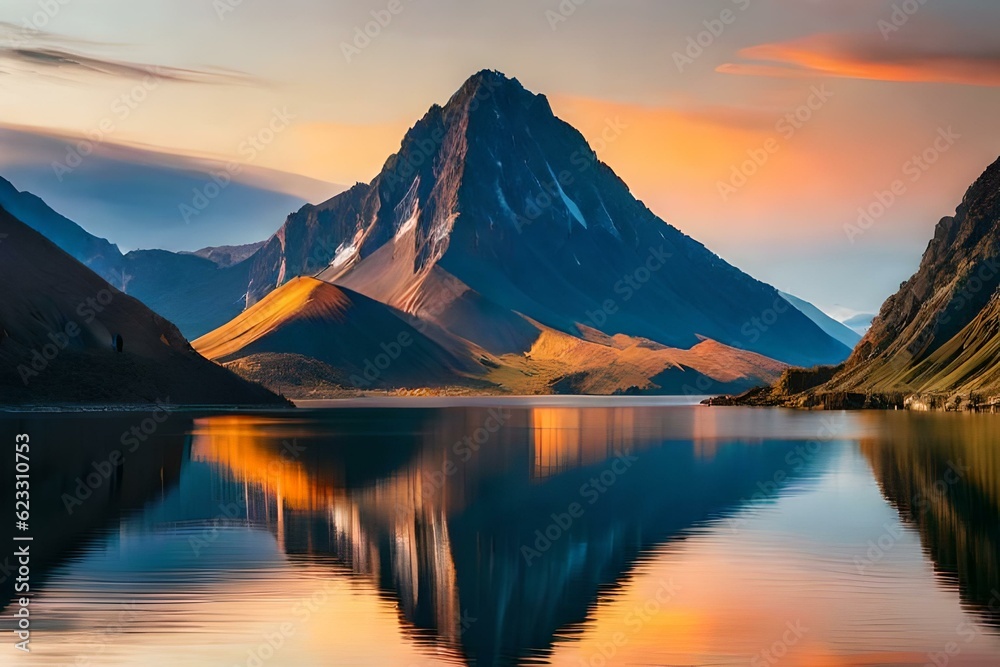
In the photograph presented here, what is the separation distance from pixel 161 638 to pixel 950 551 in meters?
29.2

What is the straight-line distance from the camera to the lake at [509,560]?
33.8 metres

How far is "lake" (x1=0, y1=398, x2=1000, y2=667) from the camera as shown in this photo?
111 feet

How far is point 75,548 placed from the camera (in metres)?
49.3

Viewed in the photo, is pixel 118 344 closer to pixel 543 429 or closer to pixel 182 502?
pixel 543 429

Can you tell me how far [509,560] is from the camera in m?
47.0
